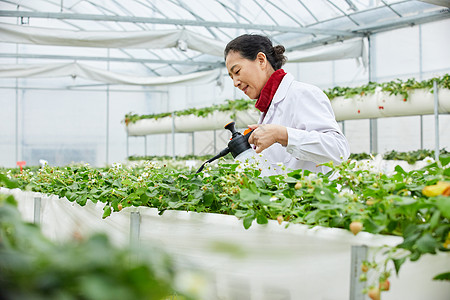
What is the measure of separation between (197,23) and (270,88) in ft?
14.9

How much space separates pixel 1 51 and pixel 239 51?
1057 cm

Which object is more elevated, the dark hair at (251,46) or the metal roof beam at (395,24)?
the metal roof beam at (395,24)

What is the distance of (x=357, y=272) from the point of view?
2.59ft

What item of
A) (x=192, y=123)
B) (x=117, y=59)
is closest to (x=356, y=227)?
(x=192, y=123)

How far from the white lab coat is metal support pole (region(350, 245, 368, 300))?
2.51 ft

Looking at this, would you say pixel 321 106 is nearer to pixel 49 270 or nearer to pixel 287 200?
pixel 287 200

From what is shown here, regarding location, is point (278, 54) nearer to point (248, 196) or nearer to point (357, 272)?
point (248, 196)

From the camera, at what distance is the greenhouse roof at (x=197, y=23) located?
527 cm

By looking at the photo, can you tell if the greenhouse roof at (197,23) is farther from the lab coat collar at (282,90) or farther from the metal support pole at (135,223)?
the metal support pole at (135,223)

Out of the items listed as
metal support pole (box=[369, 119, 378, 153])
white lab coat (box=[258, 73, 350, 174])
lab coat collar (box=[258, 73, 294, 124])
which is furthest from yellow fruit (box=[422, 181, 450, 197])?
metal support pole (box=[369, 119, 378, 153])

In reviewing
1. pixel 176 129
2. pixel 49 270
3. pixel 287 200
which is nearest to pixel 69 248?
pixel 49 270

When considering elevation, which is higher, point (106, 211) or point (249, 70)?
point (249, 70)

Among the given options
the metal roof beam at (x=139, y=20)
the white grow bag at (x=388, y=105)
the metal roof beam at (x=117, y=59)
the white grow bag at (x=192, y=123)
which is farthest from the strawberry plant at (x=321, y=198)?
the metal roof beam at (x=117, y=59)

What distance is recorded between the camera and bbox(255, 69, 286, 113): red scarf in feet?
6.23
